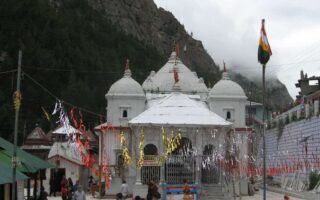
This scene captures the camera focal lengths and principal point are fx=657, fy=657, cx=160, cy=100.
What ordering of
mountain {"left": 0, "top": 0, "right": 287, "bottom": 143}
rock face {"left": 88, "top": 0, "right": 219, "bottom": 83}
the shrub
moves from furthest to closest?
rock face {"left": 88, "top": 0, "right": 219, "bottom": 83}, mountain {"left": 0, "top": 0, "right": 287, "bottom": 143}, the shrub

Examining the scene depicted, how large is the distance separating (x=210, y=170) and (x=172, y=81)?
1038 cm

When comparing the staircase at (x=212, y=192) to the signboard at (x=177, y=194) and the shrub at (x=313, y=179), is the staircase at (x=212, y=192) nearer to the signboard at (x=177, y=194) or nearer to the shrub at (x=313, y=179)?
the signboard at (x=177, y=194)

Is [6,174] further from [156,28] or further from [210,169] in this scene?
[156,28]

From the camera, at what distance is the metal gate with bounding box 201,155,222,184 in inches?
1522

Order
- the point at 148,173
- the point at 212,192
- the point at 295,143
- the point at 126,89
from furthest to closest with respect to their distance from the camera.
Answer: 1. the point at 126,89
2. the point at 295,143
3. the point at 148,173
4. the point at 212,192

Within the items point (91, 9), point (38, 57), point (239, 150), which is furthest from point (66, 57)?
point (239, 150)

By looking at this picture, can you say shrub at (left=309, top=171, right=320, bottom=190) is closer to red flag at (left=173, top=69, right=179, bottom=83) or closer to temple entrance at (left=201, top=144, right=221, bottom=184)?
temple entrance at (left=201, top=144, right=221, bottom=184)

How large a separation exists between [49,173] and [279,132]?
55.2 feet

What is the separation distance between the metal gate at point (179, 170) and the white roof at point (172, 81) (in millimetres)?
8659

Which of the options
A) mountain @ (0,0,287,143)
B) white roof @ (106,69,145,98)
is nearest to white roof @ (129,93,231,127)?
white roof @ (106,69,145,98)

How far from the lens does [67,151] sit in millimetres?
48438

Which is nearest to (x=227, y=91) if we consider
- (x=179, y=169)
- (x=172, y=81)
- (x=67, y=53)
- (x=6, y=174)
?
(x=172, y=81)

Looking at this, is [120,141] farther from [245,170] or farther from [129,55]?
[129,55]

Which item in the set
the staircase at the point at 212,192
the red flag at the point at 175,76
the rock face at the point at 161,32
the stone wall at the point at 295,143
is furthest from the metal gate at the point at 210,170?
the rock face at the point at 161,32
